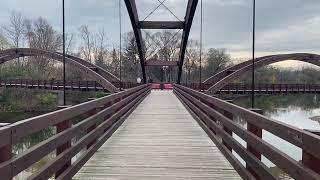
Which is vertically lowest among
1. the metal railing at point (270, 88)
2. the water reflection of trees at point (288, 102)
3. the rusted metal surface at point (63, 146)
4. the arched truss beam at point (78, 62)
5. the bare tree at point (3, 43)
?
the water reflection of trees at point (288, 102)

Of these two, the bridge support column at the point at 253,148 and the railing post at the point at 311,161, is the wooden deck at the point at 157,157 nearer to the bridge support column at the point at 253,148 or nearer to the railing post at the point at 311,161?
the bridge support column at the point at 253,148

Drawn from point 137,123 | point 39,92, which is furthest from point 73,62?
point 137,123

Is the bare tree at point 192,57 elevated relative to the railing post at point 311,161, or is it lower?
elevated

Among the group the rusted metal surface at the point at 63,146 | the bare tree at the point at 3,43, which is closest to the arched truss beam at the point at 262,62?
the bare tree at the point at 3,43

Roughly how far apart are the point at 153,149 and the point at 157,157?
80cm

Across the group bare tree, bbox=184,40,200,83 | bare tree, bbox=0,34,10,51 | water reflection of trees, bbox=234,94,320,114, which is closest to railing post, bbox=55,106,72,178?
water reflection of trees, bbox=234,94,320,114

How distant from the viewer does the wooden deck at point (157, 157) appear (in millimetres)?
5879

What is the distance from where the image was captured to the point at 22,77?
8119 centimetres

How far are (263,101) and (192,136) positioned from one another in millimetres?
69840

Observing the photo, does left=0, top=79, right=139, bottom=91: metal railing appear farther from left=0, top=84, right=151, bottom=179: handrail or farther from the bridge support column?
the bridge support column

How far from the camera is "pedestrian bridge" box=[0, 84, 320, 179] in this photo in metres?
3.48

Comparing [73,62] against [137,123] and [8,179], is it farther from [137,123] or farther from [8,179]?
[8,179]

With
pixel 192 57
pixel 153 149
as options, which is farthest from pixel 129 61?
pixel 153 149

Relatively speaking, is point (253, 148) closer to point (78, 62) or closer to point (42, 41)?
point (78, 62)
